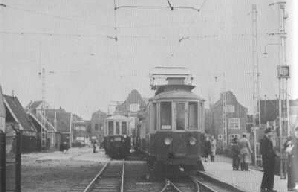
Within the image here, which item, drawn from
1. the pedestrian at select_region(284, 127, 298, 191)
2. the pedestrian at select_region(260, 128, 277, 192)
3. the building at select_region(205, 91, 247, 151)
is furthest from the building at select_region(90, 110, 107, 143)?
the pedestrian at select_region(284, 127, 298, 191)

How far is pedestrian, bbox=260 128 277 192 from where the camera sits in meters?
13.7

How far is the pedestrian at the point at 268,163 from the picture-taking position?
1368cm

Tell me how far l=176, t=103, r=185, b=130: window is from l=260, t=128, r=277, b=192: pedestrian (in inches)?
222

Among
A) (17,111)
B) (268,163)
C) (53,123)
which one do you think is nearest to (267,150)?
(268,163)

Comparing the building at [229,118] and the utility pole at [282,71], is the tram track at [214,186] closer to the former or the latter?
the utility pole at [282,71]

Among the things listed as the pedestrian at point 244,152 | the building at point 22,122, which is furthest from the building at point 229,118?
the pedestrian at point 244,152

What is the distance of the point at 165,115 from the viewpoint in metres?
19.7

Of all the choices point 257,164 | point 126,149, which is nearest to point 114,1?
point 257,164

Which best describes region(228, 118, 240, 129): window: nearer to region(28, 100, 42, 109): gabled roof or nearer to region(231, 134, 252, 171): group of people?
region(28, 100, 42, 109): gabled roof

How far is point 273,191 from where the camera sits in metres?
13.6

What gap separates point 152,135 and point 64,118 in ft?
265

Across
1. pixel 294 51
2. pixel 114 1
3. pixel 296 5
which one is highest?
pixel 114 1

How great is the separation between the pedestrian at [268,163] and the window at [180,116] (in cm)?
565

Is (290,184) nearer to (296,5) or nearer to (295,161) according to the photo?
(295,161)
